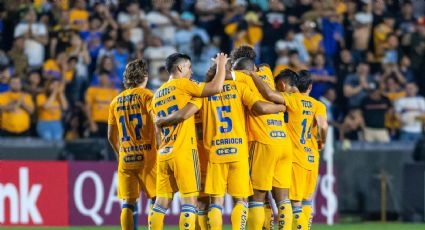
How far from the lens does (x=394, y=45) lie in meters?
24.3

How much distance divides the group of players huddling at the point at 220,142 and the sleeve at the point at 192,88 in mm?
12

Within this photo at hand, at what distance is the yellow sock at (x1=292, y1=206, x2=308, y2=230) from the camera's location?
14367 mm

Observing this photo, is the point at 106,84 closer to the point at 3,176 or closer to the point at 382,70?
the point at 3,176

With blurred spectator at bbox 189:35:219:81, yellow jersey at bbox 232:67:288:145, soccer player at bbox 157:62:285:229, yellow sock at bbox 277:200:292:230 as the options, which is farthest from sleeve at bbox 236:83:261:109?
blurred spectator at bbox 189:35:219:81

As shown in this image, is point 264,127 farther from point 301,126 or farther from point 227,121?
point 301,126

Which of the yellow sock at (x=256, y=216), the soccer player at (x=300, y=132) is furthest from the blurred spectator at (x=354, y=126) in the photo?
the yellow sock at (x=256, y=216)

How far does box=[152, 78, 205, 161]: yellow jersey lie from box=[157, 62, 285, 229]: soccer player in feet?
0.35

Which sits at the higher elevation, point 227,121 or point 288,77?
point 288,77

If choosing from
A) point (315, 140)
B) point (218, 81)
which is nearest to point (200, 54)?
point (315, 140)

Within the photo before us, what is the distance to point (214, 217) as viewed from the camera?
13.4 metres

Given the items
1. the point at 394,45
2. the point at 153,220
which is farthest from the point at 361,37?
the point at 153,220

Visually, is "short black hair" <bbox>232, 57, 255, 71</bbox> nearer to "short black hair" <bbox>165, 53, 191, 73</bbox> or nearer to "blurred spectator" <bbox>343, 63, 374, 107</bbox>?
"short black hair" <bbox>165, 53, 191, 73</bbox>

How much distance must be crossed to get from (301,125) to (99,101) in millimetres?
7535

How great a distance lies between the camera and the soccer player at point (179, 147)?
Result: 13.4 m
